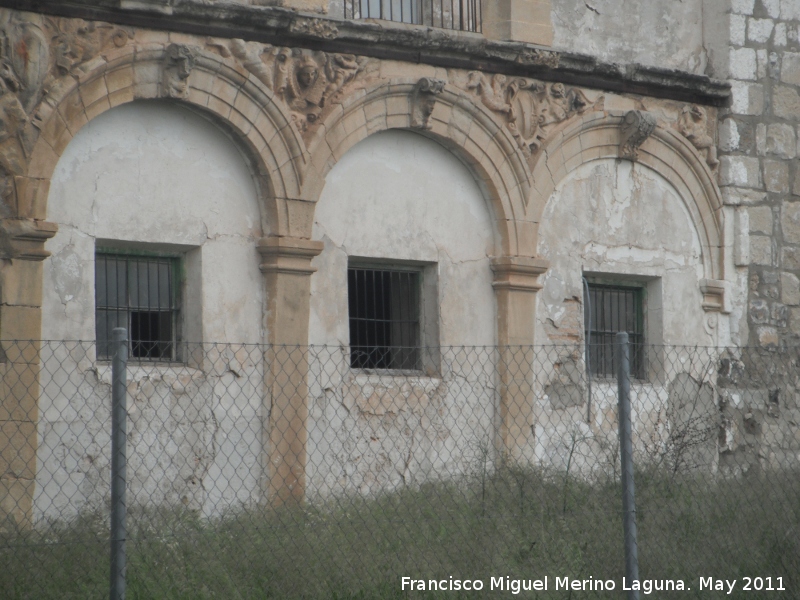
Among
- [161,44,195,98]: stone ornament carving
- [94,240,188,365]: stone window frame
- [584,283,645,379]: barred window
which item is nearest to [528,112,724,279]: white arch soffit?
[584,283,645,379]: barred window

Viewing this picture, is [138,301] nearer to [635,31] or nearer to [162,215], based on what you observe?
[162,215]

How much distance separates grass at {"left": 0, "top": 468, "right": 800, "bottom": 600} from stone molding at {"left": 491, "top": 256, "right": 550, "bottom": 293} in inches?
93.1

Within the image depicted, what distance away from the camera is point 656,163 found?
11938 mm

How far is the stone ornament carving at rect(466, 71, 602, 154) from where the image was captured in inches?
427

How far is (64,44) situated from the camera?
8.95 metres

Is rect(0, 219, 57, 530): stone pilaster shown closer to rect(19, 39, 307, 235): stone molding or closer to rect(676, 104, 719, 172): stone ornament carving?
rect(19, 39, 307, 235): stone molding

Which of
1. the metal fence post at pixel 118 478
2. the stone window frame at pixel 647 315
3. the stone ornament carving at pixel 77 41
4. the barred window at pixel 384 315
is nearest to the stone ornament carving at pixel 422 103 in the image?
the barred window at pixel 384 315

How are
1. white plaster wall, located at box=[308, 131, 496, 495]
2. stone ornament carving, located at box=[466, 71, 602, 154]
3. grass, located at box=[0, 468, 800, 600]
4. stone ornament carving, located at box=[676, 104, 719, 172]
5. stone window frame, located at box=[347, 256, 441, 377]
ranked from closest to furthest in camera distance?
grass, located at box=[0, 468, 800, 600]
white plaster wall, located at box=[308, 131, 496, 495]
stone window frame, located at box=[347, 256, 441, 377]
stone ornament carving, located at box=[466, 71, 602, 154]
stone ornament carving, located at box=[676, 104, 719, 172]

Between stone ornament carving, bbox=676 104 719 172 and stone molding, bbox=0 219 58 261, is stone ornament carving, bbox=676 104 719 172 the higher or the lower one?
the higher one

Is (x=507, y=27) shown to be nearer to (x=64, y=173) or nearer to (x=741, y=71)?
(x=741, y=71)

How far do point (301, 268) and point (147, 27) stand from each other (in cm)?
212

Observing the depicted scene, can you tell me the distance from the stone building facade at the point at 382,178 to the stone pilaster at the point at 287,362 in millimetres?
22

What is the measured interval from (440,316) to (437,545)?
3.39m

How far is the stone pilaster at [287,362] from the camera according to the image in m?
9.66
